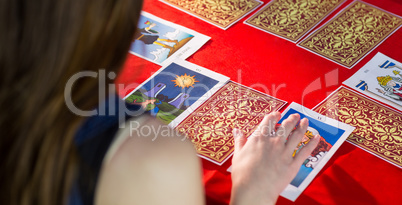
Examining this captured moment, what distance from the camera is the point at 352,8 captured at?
5.63 ft

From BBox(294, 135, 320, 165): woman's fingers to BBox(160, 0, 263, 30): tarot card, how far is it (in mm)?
572

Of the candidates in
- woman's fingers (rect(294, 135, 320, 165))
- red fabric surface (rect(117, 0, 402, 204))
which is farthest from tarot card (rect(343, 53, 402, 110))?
woman's fingers (rect(294, 135, 320, 165))

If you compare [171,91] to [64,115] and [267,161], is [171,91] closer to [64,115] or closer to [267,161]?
[267,161]

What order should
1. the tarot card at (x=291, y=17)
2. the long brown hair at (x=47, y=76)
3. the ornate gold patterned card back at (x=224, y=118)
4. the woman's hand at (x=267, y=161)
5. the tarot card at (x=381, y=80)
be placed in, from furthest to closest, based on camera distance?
the tarot card at (x=291, y=17) < the tarot card at (x=381, y=80) < the ornate gold patterned card back at (x=224, y=118) < the woman's hand at (x=267, y=161) < the long brown hair at (x=47, y=76)

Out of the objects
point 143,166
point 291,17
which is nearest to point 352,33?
point 291,17

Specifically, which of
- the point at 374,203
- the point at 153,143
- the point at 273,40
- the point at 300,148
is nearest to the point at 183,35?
the point at 273,40

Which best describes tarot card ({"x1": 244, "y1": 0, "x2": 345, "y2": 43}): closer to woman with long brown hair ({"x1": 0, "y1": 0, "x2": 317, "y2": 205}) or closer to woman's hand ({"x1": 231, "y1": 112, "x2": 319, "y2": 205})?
woman's hand ({"x1": 231, "y1": 112, "x2": 319, "y2": 205})

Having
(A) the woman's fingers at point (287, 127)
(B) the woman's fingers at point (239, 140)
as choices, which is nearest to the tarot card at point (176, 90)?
(B) the woman's fingers at point (239, 140)

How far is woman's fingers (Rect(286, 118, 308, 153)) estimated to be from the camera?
1129mm

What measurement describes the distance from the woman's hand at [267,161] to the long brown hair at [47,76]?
0.45m

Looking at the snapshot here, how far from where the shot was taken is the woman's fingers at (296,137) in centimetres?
113

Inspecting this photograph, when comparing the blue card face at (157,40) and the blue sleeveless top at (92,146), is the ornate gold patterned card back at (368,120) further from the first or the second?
the blue sleeveless top at (92,146)

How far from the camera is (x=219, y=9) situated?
1.69m

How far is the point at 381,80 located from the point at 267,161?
1.83ft
